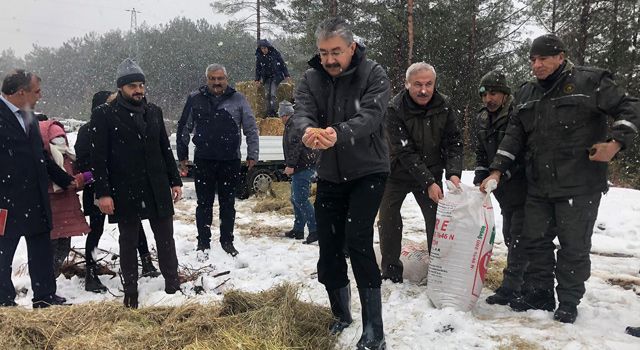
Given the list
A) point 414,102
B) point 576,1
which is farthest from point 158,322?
point 576,1

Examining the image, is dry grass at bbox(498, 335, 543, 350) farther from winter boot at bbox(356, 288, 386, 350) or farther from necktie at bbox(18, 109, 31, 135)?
necktie at bbox(18, 109, 31, 135)

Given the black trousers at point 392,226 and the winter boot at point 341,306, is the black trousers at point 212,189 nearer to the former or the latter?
the black trousers at point 392,226

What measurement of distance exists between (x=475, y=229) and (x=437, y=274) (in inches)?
17.1

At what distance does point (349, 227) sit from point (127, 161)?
181cm

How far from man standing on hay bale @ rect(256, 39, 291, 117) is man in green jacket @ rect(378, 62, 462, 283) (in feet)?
30.0

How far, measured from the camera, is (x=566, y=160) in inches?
126

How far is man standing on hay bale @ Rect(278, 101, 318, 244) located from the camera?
5.79 metres

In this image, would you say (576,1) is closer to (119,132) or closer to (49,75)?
(119,132)

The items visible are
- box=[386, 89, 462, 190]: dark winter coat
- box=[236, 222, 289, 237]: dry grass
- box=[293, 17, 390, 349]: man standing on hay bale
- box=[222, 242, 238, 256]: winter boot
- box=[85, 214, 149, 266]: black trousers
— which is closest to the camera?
box=[293, 17, 390, 349]: man standing on hay bale

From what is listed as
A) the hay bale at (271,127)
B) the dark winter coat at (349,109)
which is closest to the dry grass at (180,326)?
the dark winter coat at (349,109)

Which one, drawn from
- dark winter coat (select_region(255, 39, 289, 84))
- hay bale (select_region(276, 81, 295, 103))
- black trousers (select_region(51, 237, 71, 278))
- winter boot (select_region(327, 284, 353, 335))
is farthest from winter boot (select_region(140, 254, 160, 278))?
hay bale (select_region(276, 81, 295, 103))

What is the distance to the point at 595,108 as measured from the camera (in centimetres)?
311

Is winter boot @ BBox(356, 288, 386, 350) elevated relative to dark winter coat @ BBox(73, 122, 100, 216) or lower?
lower

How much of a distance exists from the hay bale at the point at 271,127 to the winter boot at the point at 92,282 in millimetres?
7727
